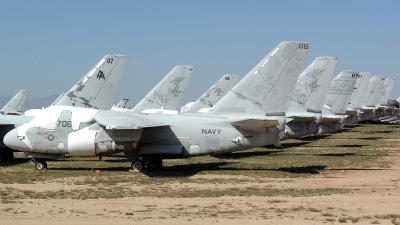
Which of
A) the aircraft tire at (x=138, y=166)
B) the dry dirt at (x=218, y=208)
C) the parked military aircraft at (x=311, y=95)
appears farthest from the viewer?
the parked military aircraft at (x=311, y=95)

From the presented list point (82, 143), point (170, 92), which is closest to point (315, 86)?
point (170, 92)

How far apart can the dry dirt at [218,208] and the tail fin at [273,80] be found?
171 inches

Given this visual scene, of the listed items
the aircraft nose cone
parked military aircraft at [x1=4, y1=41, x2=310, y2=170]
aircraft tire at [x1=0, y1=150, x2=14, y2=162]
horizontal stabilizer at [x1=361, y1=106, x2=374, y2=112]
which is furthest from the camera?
horizontal stabilizer at [x1=361, y1=106, x2=374, y2=112]

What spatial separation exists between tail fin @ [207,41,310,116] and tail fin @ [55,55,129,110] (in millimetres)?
7747

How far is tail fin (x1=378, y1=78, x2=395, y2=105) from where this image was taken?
8300cm

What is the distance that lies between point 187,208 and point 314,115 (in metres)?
23.2

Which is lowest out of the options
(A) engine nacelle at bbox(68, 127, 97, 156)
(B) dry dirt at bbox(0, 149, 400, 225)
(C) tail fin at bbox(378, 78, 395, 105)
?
(B) dry dirt at bbox(0, 149, 400, 225)

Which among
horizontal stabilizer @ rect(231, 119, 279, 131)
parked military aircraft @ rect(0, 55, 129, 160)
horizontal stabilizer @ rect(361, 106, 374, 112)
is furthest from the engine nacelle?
→ horizontal stabilizer @ rect(361, 106, 374, 112)

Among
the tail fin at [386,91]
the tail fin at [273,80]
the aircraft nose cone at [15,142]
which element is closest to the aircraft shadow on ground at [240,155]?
the tail fin at [273,80]

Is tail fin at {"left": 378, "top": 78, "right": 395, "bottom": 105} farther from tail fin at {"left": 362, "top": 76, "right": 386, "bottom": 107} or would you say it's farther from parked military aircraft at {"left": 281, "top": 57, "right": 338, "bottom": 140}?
parked military aircraft at {"left": 281, "top": 57, "right": 338, "bottom": 140}

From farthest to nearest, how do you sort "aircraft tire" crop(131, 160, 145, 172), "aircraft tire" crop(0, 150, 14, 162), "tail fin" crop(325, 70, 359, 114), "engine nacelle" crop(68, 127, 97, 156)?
"tail fin" crop(325, 70, 359, 114) → "aircraft tire" crop(0, 150, 14, 162) → "aircraft tire" crop(131, 160, 145, 172) → "engine nacelle" crop(68, 127, 97, 156)

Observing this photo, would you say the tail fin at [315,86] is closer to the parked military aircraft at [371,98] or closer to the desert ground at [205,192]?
→ the desert ground at [205,192]

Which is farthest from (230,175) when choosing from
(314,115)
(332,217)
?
(314,115)

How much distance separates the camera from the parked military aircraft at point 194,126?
2444cm
